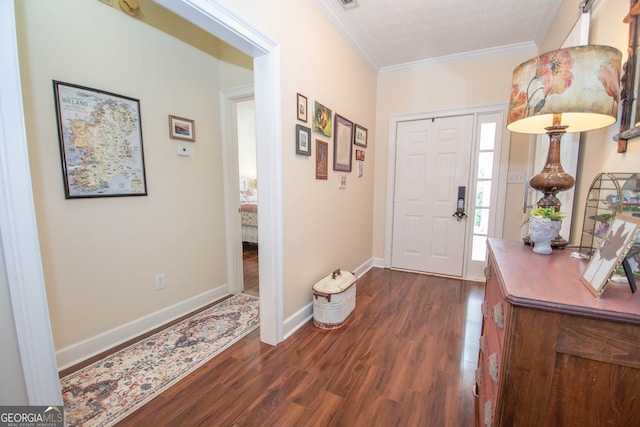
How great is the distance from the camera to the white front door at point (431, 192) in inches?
127

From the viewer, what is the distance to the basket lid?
2186 millimetres

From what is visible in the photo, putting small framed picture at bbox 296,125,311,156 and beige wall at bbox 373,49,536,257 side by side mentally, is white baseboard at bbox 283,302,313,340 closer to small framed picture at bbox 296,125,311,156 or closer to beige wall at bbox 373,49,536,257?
small framed picture at bbox 296,125,311,156

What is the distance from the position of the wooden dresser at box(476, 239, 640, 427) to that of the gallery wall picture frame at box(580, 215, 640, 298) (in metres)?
0.04

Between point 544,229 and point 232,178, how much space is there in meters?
2.49

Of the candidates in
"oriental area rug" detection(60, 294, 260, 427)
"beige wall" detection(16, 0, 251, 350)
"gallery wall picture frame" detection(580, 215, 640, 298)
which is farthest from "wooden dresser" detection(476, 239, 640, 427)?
"beige wall" detection(16, 0, 251, 350)

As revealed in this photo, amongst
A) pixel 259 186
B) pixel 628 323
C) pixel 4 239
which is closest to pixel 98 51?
pixel 259 186

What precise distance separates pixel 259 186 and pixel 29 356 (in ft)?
4.31

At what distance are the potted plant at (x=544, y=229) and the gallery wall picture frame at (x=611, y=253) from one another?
0.92 feet

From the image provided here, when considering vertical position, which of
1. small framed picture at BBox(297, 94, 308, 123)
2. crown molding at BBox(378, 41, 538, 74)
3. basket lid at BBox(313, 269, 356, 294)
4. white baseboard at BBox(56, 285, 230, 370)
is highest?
crown molding at BBox(378, 41, 538, 74)

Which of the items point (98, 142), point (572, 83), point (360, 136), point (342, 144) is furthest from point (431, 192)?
point (98, 142)

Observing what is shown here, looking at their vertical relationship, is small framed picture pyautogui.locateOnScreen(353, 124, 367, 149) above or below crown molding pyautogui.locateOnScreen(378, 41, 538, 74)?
below

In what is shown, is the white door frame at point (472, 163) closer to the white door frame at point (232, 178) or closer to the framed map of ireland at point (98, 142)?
the white door frame at point (232, 178)

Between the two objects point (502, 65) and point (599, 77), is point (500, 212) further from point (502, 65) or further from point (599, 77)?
point (599, 77)

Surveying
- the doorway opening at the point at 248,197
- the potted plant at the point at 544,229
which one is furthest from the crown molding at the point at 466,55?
the potted plant at the point at 544,229
